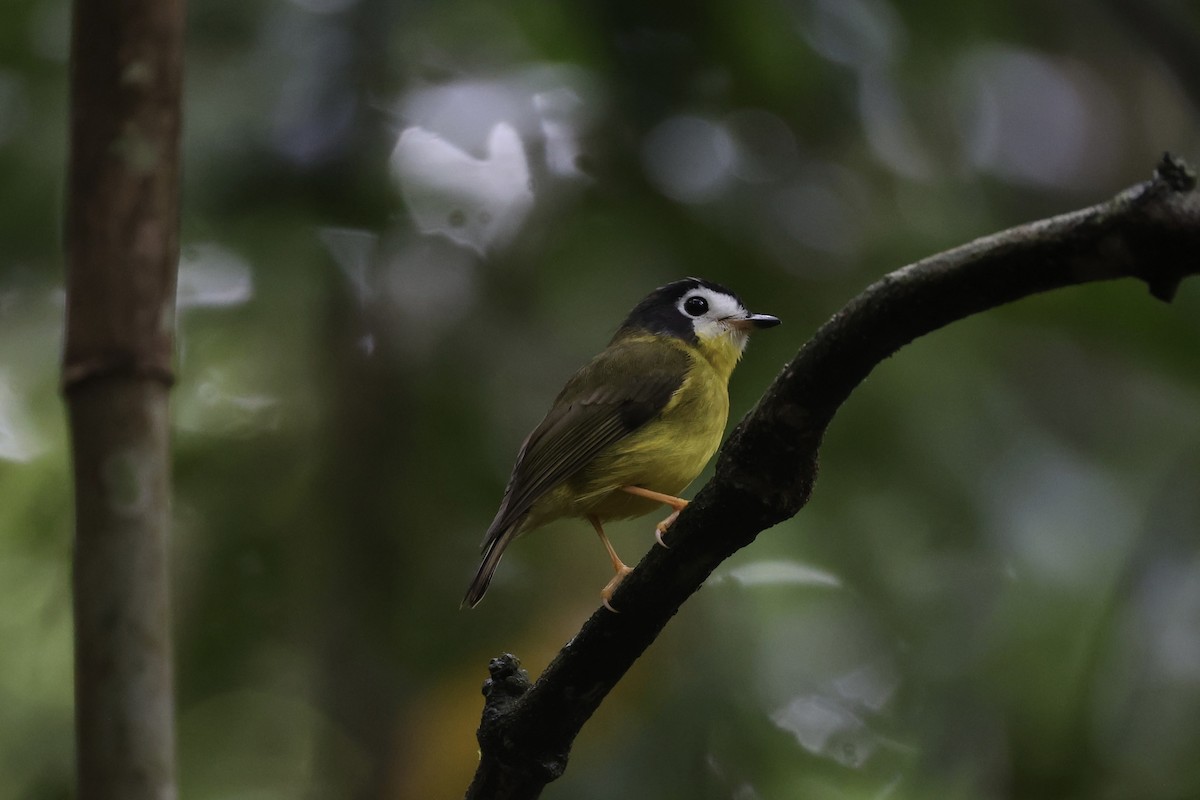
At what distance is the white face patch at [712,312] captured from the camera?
14.7 feet

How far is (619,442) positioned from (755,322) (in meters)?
0.70

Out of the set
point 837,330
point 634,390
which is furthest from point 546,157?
point 837,330

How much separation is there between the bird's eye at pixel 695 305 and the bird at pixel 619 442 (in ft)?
0.82

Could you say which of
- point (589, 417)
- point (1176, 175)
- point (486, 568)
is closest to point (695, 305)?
point (589, 417)

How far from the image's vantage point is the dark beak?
165 inches

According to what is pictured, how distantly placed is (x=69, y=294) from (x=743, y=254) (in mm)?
3526

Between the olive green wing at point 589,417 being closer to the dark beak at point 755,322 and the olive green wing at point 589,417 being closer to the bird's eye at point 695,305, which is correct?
the dark beak at point 755,322

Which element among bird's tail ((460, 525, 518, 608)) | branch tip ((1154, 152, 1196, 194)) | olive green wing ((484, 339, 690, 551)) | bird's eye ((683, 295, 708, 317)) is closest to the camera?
branch tip ((1154, 152, 1196, 194))

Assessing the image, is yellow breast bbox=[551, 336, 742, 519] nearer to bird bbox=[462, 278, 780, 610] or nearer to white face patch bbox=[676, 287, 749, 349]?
bird bbox=[462, 278, 780, 610]

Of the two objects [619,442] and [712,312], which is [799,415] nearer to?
[619,442]

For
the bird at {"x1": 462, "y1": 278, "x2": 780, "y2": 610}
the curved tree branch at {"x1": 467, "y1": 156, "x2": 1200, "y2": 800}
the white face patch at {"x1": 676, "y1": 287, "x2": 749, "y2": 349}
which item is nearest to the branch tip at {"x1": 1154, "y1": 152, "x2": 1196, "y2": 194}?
the curved tree branch at {"x1": 467, "y1": 156, "x2": 1200, "y2": 800}

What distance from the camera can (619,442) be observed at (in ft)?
12.9

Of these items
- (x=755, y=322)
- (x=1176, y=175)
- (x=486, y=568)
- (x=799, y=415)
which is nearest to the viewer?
(x=1176, y=175)

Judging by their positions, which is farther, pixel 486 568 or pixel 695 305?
pixel 695 305
